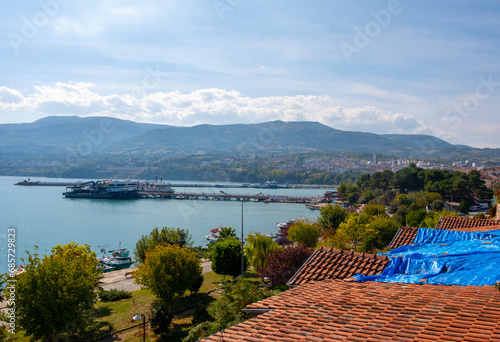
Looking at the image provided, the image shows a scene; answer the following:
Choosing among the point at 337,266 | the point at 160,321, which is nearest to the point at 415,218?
the point at 160,321

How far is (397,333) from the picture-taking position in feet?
11.8

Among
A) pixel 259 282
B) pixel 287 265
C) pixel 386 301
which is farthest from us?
pixel 259 282

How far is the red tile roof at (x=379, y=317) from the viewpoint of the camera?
3.57m

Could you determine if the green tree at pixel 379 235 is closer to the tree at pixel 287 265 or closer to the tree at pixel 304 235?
the tree at pixel 304 235

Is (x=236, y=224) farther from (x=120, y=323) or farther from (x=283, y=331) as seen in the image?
(x=283, y=331)

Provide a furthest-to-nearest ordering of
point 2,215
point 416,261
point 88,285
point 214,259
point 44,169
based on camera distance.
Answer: point 44,169 < point 2,215 < point 214,259 < point 88,285 < point 416,261

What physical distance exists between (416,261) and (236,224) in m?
46.5

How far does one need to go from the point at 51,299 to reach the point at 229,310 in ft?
13.9

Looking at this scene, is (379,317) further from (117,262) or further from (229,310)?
(117,262)

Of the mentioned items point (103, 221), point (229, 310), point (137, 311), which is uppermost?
point (229, 310)

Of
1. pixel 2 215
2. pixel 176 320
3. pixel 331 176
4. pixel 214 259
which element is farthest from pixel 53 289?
pixel 331 176

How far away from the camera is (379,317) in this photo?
410cm

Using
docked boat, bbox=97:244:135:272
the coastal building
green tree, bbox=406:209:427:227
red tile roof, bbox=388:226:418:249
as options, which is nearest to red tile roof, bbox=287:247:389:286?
the coastal building

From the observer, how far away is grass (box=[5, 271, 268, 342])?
1132 centimetres
